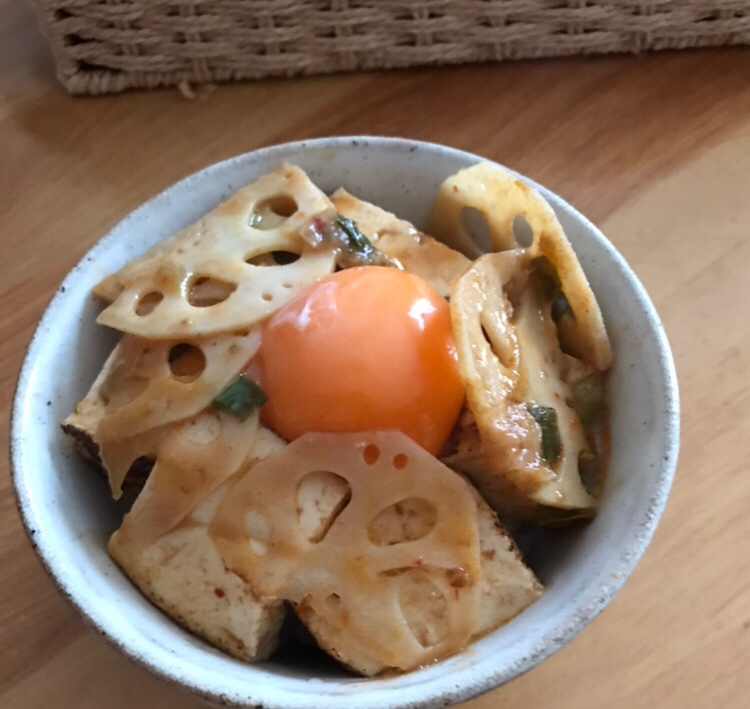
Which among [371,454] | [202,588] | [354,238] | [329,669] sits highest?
[354,238]

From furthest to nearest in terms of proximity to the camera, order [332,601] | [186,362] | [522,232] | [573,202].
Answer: [573,202], [522,232], [186,362], [332,601]

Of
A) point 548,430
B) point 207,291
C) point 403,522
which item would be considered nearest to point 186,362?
point 207,291

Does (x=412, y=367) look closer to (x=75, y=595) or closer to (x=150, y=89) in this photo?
(x=75, y=595)

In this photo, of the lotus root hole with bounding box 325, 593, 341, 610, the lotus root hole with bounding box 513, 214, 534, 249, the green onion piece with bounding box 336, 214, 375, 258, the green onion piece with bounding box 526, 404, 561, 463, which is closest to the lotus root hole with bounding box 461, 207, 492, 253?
the lotus root hole with bounding box 513, 214, 534, 249

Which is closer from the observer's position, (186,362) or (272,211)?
(186,362)

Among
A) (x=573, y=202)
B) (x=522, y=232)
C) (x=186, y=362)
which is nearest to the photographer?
(x=186, y=362)

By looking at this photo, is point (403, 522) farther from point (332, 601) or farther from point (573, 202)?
point (573, 202)

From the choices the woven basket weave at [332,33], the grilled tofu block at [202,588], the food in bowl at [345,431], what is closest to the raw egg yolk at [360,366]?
the food in bowl at [345,431]
